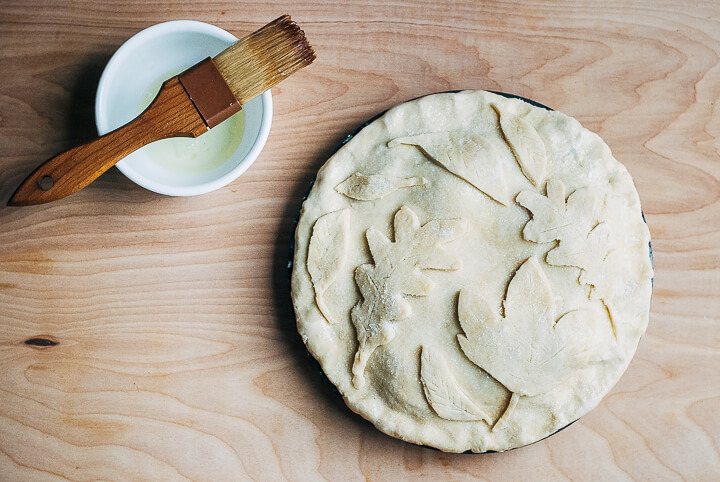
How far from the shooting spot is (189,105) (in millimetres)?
787

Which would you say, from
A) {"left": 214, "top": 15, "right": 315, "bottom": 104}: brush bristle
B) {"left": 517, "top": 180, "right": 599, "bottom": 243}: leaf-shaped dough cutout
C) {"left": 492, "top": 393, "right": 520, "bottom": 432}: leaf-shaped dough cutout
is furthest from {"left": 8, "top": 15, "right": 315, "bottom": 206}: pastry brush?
{"left": 492, "top": 393, "right": 520, "bottom": 432}: leaf-shaped dough cutout

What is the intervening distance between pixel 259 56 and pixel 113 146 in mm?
249

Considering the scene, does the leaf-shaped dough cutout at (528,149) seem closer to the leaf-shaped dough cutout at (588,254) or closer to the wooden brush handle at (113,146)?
the leaf-shaped dough cutout at (588,254)

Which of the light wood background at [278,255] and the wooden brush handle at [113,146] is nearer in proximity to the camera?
the wooden brush handle at [113,146]

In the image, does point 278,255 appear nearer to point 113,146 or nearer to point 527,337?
point 113,146

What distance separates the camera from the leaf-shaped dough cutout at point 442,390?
0.85 metres

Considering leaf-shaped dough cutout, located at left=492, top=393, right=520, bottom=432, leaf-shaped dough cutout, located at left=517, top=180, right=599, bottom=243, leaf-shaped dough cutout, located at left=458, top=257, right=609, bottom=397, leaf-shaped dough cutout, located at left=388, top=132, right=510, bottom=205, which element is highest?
leaf-shaped dough cutout, located at left=388, top=132, right=510, bottom=205

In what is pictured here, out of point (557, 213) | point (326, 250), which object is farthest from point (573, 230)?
point (326, 250)

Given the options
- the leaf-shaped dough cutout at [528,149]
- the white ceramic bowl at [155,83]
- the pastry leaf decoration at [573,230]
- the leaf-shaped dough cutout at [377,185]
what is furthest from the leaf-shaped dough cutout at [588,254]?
the white ceramic bowl at [155,83]

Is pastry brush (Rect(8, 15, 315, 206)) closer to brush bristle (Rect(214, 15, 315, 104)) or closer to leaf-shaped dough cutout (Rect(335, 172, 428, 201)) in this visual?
brush bristle (Rect(214, 15, 315, 104))

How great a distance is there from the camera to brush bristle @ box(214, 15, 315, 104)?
789 millimetres

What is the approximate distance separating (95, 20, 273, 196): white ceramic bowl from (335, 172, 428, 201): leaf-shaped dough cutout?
0.55 ft

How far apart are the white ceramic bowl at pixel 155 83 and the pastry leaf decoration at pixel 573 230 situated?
0.44m

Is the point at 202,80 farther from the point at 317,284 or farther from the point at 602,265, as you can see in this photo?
the point at 602,265
